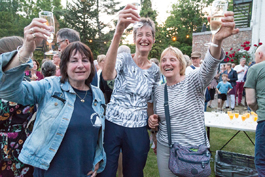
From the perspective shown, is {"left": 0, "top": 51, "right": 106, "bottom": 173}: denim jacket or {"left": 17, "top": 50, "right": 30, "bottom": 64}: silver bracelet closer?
{"left": 17, "top": 50, "right": 30, "bottom": 64}: silver bracelet

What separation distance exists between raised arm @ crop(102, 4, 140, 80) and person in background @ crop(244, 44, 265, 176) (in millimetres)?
2163

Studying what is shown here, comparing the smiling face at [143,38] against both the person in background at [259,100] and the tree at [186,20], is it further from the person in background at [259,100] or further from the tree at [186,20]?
the tree at [186,20]

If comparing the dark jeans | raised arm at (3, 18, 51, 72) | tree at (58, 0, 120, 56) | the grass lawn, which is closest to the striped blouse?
the dark jeans

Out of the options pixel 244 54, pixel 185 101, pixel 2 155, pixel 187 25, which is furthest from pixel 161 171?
pixel 187 25

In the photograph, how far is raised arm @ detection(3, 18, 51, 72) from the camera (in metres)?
0.98

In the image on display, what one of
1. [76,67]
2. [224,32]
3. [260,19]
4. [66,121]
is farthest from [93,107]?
[260,19]

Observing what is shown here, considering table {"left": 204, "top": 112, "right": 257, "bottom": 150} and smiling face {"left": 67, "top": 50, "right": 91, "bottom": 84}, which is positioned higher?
smiling face {"left": 67, "top": 50, "right": 91, "bottom": 84}

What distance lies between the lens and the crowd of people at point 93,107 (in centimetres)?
137

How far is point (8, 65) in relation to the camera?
3.38ft

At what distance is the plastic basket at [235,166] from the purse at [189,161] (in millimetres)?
1813

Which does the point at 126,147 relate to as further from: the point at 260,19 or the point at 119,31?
the point at 260,19

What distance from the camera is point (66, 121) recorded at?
146 cm

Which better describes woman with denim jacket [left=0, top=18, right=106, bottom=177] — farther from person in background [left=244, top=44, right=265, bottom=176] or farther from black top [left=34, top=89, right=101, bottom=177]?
person in background [left=244, top=44, right=265, bottom=176]

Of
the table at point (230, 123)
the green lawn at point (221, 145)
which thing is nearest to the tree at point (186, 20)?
the green lawn at point (221, 145)
